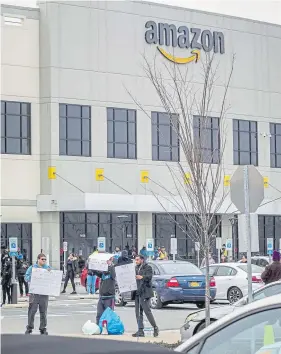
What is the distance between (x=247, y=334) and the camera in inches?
212

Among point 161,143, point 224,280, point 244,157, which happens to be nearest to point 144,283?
point 224,280

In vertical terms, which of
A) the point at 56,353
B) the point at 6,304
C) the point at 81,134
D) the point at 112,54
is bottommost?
the point at 6,304

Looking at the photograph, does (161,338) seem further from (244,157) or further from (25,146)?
(244,157)

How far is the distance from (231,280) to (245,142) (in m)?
28.8

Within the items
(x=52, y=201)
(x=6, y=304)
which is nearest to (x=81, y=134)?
(x=52, y=201)

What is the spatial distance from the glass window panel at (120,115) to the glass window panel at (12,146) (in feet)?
19.2

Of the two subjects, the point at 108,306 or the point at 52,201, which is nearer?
the point at 108,306

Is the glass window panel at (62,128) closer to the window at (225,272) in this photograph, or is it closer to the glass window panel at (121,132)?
the glass window panel at (121,132)

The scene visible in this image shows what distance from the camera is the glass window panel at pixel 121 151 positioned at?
166 feet

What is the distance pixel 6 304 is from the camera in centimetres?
3055

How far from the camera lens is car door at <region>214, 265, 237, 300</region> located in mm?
27609

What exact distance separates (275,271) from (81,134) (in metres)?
31.7

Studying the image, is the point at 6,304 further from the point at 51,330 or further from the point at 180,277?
the point at 51,330

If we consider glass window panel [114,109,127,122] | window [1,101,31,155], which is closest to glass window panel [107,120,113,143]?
glass window panel [114,109,127,122]
